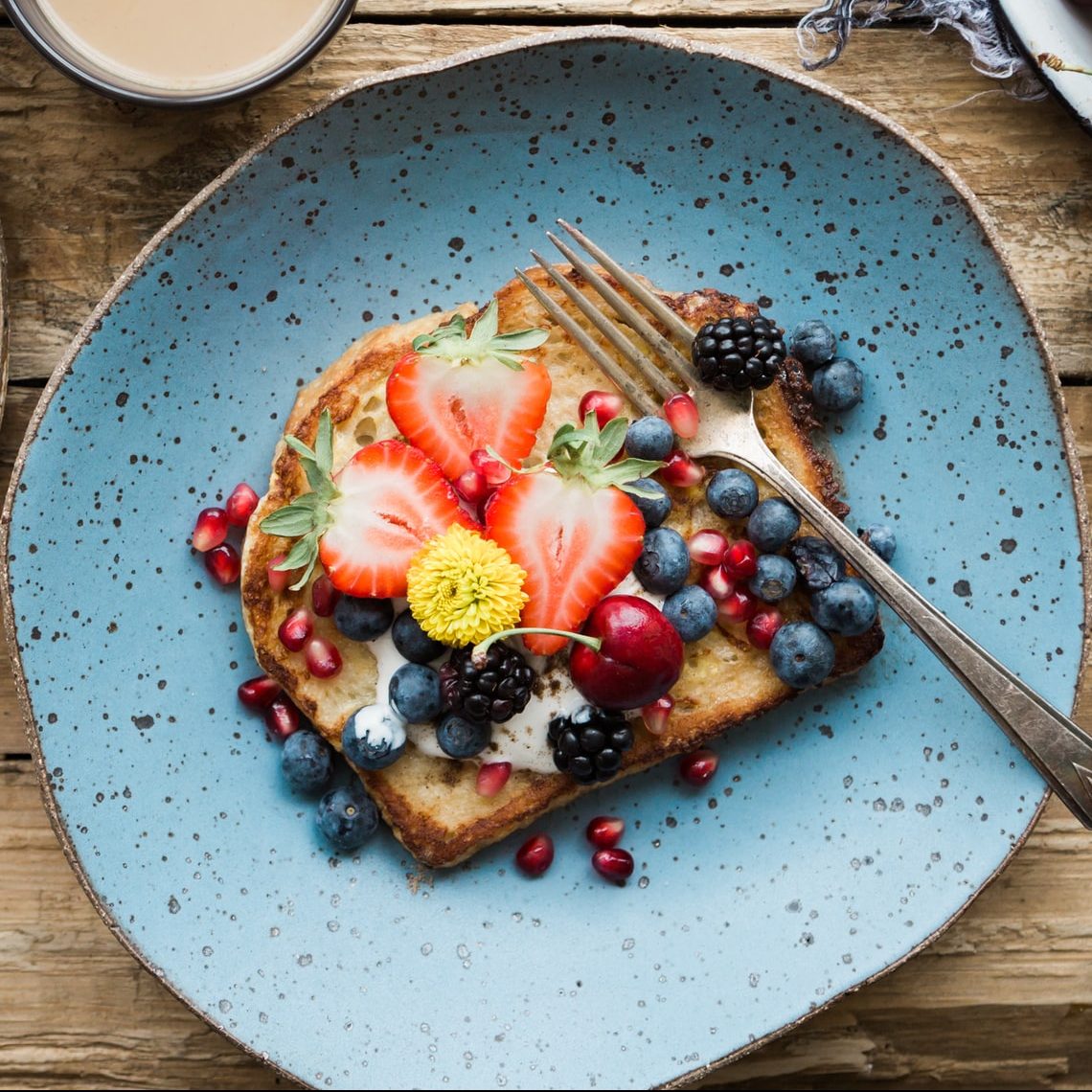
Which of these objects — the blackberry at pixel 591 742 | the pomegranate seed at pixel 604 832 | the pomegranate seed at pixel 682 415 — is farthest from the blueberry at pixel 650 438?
the pomegranate seed at pixel 604 832

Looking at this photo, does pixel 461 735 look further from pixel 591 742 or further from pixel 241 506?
pixel 241 506

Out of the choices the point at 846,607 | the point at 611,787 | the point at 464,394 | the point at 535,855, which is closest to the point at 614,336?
the point at 464,394

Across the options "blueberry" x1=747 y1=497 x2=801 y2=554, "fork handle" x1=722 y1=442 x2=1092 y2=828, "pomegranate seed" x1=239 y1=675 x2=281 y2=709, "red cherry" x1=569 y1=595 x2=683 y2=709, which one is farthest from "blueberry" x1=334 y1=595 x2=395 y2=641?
"fork handle" x1=722 y1=442 x2=1092 y2=828

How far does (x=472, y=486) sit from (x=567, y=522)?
0.18 m

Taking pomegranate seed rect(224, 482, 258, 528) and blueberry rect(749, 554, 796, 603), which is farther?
→ pomegranate seed rect(224, 482, 258, 528)

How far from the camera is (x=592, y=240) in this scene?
2.04m

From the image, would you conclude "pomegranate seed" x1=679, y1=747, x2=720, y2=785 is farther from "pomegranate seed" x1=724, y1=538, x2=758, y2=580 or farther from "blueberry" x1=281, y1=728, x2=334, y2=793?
"blueberry" x1=281, y1=728, x2=334, y2=793

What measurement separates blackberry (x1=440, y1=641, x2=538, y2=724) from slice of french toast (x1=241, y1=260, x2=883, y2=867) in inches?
8.2

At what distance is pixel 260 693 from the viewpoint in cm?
195

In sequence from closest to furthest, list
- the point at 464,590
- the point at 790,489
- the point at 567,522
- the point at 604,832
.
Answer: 1. the point at 464,590
2. the point at 567,522
3. the point at 790,489
4. the point at 604,832

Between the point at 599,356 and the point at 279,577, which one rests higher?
the point at 599,356

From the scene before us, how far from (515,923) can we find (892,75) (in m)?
1.78

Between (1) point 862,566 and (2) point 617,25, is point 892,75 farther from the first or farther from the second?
(1) point 862,566

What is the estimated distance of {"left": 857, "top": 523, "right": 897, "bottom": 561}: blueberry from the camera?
75.7 inches
